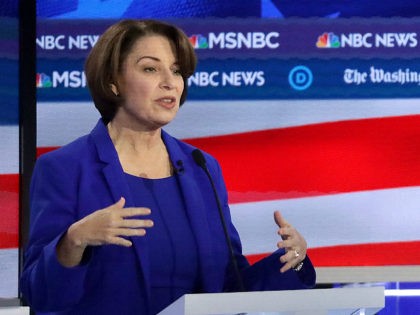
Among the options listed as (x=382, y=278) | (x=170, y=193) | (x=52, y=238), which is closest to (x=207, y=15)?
(x=382, y=278)

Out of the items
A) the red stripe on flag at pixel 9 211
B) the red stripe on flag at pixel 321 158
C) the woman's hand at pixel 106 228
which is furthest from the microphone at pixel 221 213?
the red stripe on flag at pixel 9 211

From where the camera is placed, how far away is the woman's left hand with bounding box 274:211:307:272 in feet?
8.33

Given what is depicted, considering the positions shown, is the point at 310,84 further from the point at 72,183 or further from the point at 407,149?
the point at 72,183

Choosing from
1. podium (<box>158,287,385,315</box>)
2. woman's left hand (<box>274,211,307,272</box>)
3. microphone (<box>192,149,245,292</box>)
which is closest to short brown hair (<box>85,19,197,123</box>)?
microphone (<box>192,149,245,292</box>)

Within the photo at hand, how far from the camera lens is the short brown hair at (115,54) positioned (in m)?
2.85

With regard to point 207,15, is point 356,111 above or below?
below

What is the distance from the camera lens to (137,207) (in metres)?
2.60

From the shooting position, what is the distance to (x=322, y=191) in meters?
4.32

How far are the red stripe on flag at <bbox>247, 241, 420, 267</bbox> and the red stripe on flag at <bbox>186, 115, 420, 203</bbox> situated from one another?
26 cm

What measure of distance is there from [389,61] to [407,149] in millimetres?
405

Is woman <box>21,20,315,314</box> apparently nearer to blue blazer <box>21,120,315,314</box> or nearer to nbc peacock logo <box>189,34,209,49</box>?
blue blazer <box>21,120,315,314</box>

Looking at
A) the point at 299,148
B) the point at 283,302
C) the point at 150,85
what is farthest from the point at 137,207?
the point at 299,148

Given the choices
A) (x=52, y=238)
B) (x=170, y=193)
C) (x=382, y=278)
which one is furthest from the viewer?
(x=382, y=278)

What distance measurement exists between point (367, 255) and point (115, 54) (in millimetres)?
1870
